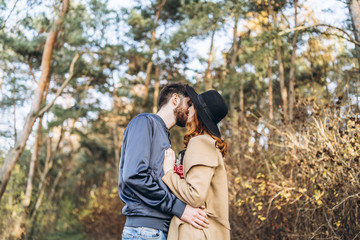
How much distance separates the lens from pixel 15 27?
7379 mm

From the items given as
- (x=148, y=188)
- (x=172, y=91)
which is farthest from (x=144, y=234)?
(x=172, y=91)

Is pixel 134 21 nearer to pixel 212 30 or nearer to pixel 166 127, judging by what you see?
pixel 212 30

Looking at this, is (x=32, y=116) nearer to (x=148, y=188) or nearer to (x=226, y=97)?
(x=148, y=188)

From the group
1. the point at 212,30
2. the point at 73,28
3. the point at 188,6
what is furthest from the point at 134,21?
the point at 73,28

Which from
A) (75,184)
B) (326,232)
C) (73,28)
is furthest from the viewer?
(75,184)

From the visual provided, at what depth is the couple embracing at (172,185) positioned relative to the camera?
2.08 m

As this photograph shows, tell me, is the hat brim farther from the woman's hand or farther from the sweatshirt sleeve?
the sweatshirt sleeve

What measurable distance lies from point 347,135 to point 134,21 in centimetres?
1279

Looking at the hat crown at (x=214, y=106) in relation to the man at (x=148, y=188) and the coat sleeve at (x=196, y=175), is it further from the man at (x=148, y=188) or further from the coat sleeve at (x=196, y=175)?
the man at (x=148, y=188)

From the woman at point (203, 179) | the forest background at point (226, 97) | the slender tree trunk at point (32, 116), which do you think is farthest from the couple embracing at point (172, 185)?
the slender tree trunk at point (32, 116)

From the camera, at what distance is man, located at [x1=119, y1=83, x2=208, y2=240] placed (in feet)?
6.87

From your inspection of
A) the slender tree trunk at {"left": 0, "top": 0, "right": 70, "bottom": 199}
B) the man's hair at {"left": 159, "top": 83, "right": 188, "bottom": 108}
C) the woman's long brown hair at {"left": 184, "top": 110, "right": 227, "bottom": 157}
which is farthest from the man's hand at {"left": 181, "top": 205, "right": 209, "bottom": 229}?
the slender tree trunk at {"left": 0, "top": 0, "right": 70, "bottom": 199}

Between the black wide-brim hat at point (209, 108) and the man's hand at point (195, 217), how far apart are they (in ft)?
1.82

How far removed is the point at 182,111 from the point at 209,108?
0.23 m
